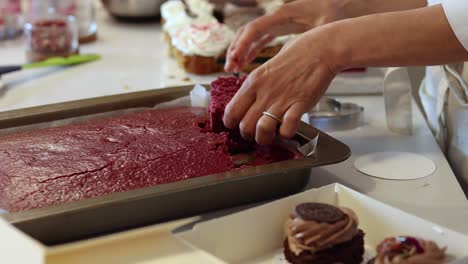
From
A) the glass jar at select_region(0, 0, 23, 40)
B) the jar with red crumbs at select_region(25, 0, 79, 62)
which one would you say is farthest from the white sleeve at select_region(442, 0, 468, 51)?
the glass jar at select_region(0, 0, 23, 40)

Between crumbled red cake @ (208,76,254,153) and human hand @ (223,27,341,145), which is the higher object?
human hand @ (223,27,341,145)

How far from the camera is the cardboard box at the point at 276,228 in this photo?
1.09 meters

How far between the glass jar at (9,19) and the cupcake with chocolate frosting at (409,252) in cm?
194

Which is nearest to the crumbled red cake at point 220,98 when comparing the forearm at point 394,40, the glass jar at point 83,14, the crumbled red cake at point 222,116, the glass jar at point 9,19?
the crumbled red cake at point 222,116

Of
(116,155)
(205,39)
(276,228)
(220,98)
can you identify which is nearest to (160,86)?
(205,39)

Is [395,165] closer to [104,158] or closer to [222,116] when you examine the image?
[222,116]

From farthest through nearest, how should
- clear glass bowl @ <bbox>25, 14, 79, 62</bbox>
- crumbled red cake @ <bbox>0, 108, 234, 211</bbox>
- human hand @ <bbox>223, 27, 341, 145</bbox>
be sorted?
clear glass bowl @ <bbox>25, 14, 79, 62</bbox> < human hand @ <bbox>223, 27, 341, 145</bbox> < crumbled red cake @ <bbox>0, 108, 234, 211</bbox>

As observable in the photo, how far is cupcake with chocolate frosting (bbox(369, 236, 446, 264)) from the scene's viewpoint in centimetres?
100

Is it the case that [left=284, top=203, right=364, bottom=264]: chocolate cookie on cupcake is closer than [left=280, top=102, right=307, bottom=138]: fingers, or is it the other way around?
[left=284, top=203, right=364, bottom=264]: chocolate cookie on cupcake

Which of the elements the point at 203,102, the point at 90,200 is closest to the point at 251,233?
the point at 90,200

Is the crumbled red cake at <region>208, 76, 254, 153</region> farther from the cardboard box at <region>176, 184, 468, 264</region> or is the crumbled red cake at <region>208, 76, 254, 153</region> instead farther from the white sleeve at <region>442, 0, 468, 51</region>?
the white sleeve at <region>442, 0, 468, 51</region>

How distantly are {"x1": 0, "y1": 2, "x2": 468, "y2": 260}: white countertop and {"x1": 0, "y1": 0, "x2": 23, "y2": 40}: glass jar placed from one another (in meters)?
0.05

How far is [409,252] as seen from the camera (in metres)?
1.01

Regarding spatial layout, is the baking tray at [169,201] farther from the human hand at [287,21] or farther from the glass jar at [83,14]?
the glass jar at [83,14]
